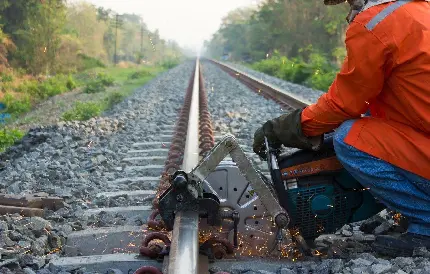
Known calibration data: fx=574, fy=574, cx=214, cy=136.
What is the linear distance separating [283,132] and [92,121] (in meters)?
5.47

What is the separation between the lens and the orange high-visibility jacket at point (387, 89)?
255cm

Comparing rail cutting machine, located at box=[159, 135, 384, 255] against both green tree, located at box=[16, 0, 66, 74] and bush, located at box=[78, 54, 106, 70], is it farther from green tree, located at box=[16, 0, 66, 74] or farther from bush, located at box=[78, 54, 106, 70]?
bush, located at box=[78, 54, 106, 70]

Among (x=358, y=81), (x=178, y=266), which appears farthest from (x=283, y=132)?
(x=178, y=266)

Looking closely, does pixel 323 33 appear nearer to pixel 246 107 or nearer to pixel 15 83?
pixel 15 83

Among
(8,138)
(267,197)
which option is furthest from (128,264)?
(8,138)

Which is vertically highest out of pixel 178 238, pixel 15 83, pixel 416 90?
pixel 416 90

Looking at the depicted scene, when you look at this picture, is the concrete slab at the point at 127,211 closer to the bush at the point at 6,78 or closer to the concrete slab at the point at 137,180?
the concrete slab at the point at 137,180

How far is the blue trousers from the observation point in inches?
111

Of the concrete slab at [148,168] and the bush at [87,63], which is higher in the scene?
the concrete slab at [148,168]

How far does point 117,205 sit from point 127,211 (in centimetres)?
24

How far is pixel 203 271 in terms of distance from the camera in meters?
2.73

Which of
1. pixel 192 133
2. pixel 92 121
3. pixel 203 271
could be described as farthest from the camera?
pixel 92 121

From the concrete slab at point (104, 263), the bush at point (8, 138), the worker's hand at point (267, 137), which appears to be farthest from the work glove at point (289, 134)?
the bush at point (8, 138)

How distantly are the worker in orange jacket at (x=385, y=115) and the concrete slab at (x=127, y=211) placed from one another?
1.27m
